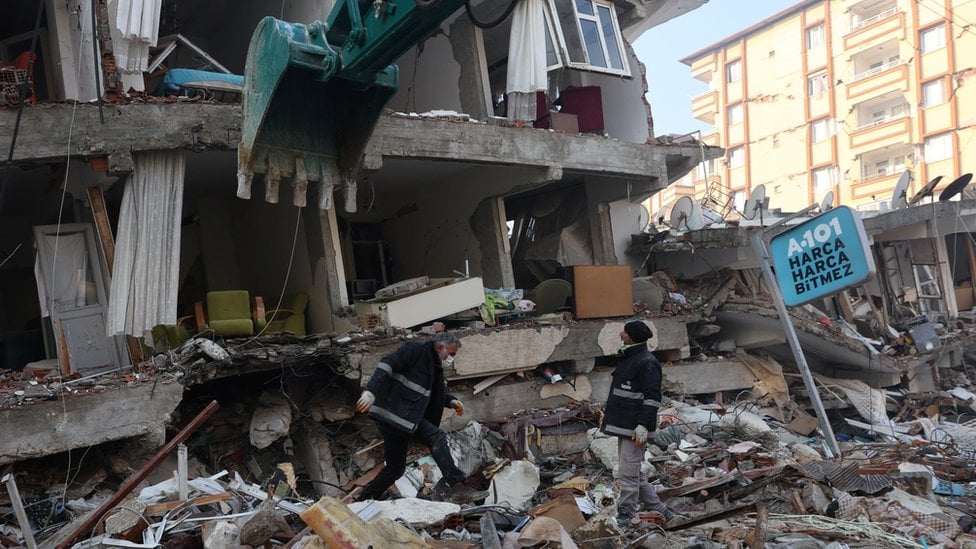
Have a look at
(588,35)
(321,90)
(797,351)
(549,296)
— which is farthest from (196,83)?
(797,351)

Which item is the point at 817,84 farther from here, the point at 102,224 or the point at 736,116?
the point at 102,224

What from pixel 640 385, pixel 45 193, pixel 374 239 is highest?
pixel 45 193

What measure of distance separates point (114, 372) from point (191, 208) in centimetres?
517

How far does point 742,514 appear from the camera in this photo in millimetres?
6250

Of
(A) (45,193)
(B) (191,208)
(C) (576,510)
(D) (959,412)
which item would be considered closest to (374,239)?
(B) (191,208)

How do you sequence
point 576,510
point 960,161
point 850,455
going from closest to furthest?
point 576,510
point 850,455
point 960,161

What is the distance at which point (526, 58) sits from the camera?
37.3ft

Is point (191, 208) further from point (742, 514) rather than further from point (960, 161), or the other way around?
point (960, 161)

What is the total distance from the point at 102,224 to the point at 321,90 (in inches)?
201

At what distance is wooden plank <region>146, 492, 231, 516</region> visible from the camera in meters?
5.52

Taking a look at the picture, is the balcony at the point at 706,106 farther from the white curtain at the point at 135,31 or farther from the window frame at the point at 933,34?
the white curtain at the point at 135,31

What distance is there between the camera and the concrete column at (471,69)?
1212 cm

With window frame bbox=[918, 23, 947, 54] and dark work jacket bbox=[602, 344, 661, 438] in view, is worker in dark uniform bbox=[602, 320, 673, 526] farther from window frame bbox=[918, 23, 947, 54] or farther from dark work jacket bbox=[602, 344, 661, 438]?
window frame bbox=[918, 23, 947, 54]

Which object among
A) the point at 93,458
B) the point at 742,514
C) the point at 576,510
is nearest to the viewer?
the point at 576,510
